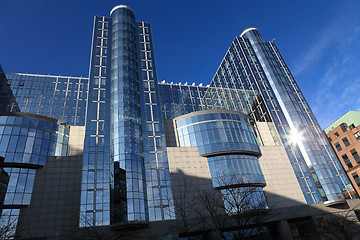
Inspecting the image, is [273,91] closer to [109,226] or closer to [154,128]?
[154,128]

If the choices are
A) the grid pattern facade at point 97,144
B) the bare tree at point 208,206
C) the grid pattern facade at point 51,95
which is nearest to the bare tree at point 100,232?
the grid pattern facade at point 97,144

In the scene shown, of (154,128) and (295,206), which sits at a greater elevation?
(154,128)

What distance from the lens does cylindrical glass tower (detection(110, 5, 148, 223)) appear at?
143ft

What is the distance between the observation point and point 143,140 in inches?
2062

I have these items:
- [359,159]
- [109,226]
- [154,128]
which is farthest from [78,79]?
[359,159]

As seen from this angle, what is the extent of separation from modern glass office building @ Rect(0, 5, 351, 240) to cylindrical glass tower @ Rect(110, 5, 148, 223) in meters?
0.21

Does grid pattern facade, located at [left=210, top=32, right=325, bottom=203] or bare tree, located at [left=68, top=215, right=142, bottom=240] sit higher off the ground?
grid pattern facade, located at [left=210, top=32, right=325, bottom=203]

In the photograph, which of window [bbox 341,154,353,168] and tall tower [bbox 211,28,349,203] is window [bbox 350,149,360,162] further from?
tall tower [bbox 211,28,349,203]

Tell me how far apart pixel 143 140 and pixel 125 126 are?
514cm

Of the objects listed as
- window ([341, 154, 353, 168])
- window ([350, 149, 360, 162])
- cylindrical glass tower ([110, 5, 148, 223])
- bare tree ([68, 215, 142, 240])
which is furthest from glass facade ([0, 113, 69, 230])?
window ([341, 154, 353, 168])

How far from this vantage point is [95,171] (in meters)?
47.5

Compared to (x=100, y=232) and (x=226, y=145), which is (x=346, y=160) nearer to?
(x=226, y=145)

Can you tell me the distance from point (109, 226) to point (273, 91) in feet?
191

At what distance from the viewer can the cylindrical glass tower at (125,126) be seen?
43719 mm
